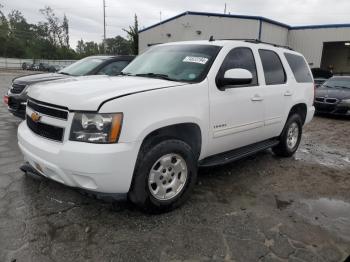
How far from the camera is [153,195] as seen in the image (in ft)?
10.5

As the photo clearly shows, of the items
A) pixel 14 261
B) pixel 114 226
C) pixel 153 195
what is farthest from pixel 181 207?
pixel 14 261

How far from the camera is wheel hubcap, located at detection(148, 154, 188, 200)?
3.21 metres

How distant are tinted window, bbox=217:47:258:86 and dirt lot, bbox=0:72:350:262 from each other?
1.45m

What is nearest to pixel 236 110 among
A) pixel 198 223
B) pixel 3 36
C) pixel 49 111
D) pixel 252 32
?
pixel 198 223

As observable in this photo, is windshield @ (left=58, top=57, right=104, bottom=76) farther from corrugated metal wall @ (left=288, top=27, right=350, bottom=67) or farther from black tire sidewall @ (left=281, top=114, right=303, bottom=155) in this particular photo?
corrugated metal wall @ (left=288, top=27, right=350, bottom=67)

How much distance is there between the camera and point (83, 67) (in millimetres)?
7566

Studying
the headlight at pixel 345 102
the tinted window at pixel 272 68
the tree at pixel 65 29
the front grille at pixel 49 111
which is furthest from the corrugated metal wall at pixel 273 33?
the tree at pixel 65 29

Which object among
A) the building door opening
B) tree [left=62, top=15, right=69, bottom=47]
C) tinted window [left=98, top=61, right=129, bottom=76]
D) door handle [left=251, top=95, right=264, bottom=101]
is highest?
tree [left=62, top=15, right=69, bottom=47]

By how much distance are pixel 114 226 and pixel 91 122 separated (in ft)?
3.47

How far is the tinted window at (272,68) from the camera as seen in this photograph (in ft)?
15.2

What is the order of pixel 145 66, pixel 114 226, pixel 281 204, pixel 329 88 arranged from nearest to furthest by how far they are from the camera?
pixel 114 226
pixel 281 204
pixel 145 66
pixel 329 88

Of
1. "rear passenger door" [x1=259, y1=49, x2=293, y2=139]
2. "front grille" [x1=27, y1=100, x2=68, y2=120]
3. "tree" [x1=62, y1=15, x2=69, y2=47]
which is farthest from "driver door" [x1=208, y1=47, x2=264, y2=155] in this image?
"tree" [x1=62, y1=15, x2=69, y2=47]

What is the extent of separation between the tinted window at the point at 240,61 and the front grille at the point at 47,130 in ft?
6.10

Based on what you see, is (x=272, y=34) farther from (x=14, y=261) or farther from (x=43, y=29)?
(x=43, y=29)
